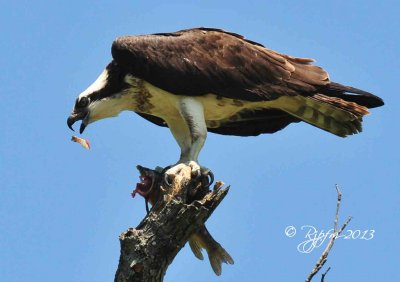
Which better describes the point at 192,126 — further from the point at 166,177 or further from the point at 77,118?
the point at 77,118

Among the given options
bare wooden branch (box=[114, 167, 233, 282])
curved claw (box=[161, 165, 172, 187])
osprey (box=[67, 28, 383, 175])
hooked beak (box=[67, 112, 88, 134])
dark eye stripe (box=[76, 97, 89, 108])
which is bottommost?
bare wooden branch (box=[114, 167, 233, 282])

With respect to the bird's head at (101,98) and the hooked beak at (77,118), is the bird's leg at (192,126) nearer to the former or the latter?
the bird's head at (101,98)

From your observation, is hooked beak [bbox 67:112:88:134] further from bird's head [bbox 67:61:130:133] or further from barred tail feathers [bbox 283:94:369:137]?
barred tail feathers [bbox 283:94:369:137]

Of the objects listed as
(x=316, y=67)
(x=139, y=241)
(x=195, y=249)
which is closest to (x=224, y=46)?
(x=316, y=67)

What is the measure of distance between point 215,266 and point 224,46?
2.46 m

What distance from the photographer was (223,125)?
32.2ft

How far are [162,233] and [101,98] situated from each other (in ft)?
8.49

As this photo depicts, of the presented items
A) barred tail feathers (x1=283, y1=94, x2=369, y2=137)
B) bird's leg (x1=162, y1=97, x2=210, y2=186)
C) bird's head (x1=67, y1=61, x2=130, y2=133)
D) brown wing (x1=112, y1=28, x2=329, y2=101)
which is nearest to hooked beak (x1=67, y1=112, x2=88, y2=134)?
bird's head (x1=67, y1=61, x2=130, y2=133)

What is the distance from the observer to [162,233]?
698 cm

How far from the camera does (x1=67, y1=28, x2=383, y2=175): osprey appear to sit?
8953 millimetres

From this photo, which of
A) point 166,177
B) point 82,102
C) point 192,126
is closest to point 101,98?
point 82,102

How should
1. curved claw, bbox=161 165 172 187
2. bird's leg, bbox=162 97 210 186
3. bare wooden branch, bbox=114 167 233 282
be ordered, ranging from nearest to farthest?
bare wooden branch, bbox=114 167 233 282, curved claw, bbox=161 165 172 187, bird's leg, bbox=162 97 210 186

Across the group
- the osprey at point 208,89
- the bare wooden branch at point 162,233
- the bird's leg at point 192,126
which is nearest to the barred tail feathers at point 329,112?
the osprey at point 208,89

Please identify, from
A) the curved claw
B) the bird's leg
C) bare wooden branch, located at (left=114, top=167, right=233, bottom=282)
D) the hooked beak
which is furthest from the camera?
the hooked beak
